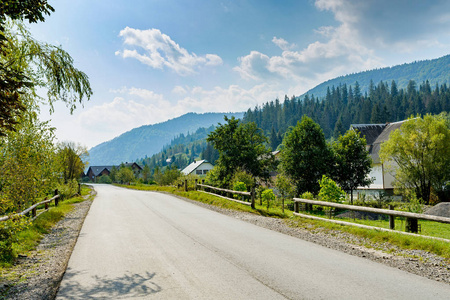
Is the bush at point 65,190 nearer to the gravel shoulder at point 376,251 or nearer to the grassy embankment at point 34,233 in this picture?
the grassy embankment at point 34,233

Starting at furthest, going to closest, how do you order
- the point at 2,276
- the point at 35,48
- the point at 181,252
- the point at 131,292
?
the point at 35,48 → the point at 181,252 → the point at 2,276 → the point at 131,292

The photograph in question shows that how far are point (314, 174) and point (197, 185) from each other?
13593 millimetres

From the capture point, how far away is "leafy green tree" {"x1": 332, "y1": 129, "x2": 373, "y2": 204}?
3559 centimetres

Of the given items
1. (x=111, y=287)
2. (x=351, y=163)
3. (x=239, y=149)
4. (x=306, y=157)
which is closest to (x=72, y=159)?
(x=239, y=149)

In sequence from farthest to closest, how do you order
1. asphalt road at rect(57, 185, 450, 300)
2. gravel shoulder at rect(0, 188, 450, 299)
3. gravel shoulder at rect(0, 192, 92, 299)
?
gravel shoulder at rect(0, 188, 450, 299) < gravel shoulder at rect(0, 192, 92, 299) < asphalt road at rect(57, 185, 450, 300)

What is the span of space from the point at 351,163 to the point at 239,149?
1381cm

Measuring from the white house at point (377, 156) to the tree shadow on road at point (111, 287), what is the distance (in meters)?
39.2

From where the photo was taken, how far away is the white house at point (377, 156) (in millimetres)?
45000

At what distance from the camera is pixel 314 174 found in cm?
3444

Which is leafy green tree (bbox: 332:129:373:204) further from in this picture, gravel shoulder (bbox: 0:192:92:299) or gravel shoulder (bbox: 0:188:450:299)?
gravel shoulder (bbox: 0:192:92:299)

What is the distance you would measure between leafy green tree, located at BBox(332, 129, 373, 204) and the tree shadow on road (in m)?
33.0

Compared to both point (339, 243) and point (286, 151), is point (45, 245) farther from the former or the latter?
point (286, 151)

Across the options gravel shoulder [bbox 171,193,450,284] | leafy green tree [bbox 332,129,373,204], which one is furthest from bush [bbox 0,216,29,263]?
leafy green tree [bbox 332,129,373,204]

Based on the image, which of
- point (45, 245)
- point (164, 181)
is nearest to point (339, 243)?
point (45, 245)
